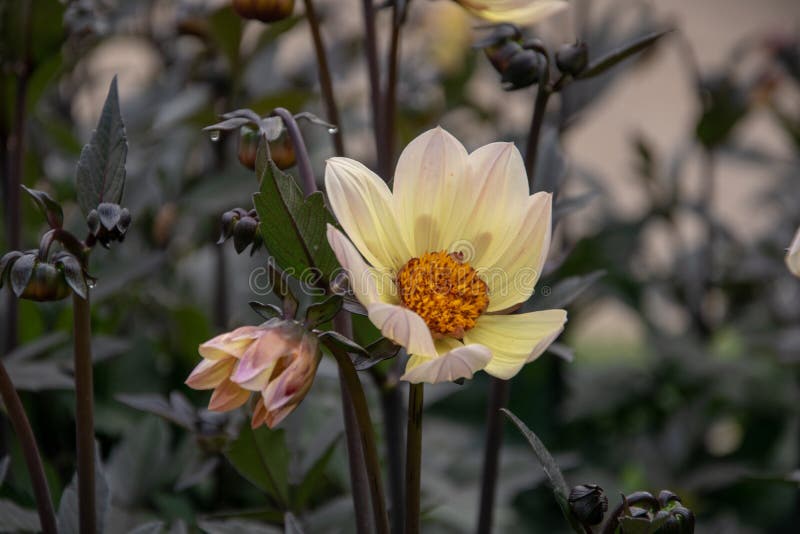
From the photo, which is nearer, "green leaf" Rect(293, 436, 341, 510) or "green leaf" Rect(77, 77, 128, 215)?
"green leaf" Rect(77, 77, 128, 215)

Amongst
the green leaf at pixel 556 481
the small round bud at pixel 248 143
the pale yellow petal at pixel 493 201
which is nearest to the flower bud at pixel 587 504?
the green leaf at pixel 556 481

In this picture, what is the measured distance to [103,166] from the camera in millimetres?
416

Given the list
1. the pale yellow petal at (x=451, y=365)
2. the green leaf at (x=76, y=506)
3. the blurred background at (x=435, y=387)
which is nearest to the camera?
the pale yellow petal at (x=451, y=365)

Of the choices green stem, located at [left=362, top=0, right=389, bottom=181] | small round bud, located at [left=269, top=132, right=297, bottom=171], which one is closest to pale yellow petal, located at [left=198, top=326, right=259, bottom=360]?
small round bud, located at [left=269, top=132, right=297, bottom=171]

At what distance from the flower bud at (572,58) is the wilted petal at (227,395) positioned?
254mm

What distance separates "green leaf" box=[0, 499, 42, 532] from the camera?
1.56ft

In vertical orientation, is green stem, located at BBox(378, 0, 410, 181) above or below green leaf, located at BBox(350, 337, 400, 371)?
above

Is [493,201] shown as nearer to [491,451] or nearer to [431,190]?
[431,190]

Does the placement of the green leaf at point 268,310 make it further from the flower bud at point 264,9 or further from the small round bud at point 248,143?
the flower bud at point 264,9

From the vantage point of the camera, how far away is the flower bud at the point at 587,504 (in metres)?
0.39

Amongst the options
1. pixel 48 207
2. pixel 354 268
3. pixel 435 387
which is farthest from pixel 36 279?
pixel 435 387

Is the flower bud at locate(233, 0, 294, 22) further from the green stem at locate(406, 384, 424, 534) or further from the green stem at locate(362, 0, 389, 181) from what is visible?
the green stem at locate(406, 384, 424, 534)

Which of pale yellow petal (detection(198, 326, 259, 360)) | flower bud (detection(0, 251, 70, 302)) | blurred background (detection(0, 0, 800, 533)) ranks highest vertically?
flower bud (detection(0, 251, 70, 302))

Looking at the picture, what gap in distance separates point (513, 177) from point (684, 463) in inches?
23.9
